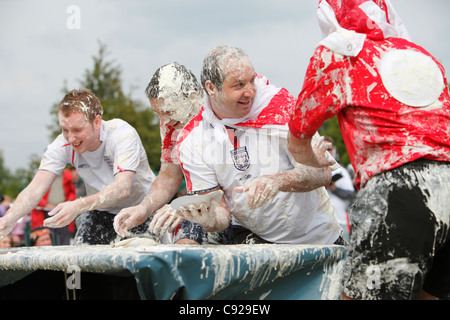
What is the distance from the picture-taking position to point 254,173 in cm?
283

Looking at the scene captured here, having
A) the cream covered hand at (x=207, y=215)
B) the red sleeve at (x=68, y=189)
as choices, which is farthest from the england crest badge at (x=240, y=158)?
the red sleeve at (x=68, y=189)

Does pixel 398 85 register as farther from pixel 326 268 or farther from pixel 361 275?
pixel 326 268

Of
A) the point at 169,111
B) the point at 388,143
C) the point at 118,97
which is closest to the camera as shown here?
the point at 388,143

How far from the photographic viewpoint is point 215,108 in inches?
117

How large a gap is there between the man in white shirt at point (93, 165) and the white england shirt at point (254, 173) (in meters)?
0.65

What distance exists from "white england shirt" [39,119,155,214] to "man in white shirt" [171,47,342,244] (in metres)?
0.74

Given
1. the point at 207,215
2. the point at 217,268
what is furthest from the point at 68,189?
the point at 217,268

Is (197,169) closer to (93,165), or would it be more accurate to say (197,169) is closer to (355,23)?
(93,165)

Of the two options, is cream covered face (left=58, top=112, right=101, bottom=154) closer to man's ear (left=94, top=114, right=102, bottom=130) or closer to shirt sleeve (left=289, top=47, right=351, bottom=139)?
man's ear (left=94, top=114, right=102, bottom=130)

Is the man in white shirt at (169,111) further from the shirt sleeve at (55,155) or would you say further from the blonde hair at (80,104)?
the shirt sleeve at (55,155)

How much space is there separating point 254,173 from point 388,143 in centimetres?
112

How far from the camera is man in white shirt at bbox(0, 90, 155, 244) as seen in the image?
3.40 metres

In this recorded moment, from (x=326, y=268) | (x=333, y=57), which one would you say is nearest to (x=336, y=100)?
(x=333, y=57)

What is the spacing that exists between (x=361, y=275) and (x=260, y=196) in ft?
2.34
